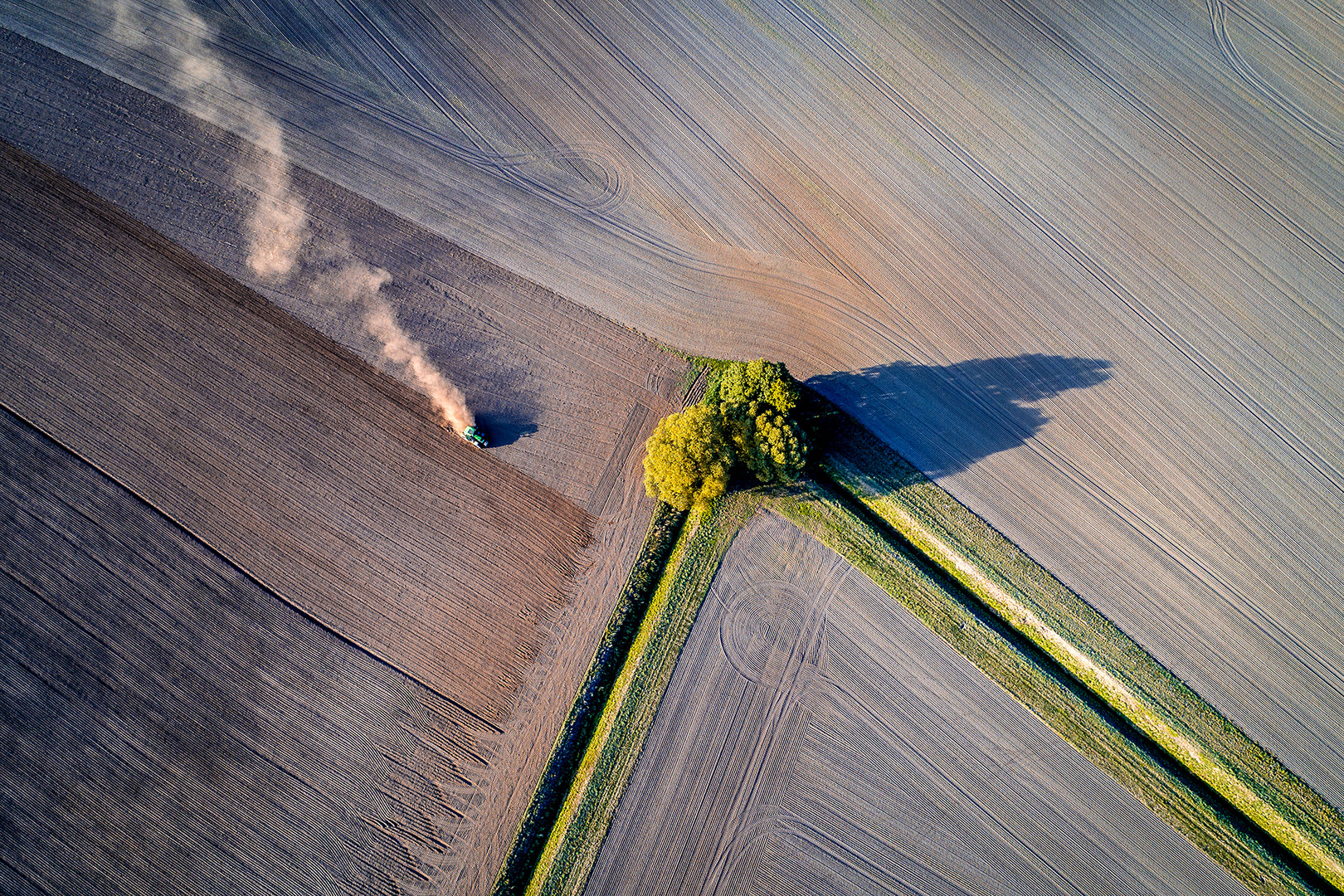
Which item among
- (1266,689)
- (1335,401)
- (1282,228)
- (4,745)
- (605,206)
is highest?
(1282,228)

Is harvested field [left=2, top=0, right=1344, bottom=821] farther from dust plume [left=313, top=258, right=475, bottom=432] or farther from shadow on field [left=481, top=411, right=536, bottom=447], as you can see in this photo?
shadow on field [left=481, top=411, right=536, bottom=447]

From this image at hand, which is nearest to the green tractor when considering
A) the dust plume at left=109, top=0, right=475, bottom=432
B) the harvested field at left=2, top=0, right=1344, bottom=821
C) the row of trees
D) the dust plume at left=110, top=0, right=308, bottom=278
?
the dust plume at left=109, top=0, right=475, bottom=432

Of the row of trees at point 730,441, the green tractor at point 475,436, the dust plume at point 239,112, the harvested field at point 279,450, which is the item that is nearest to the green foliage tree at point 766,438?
the row of trees at point 730,441

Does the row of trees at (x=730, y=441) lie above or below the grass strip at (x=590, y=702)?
above

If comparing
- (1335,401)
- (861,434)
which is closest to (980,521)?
(861,434)

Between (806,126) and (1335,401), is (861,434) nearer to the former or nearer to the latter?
(806,126)

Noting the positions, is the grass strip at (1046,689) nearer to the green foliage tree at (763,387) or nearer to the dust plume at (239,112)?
the green foliage tree at (763,387)
